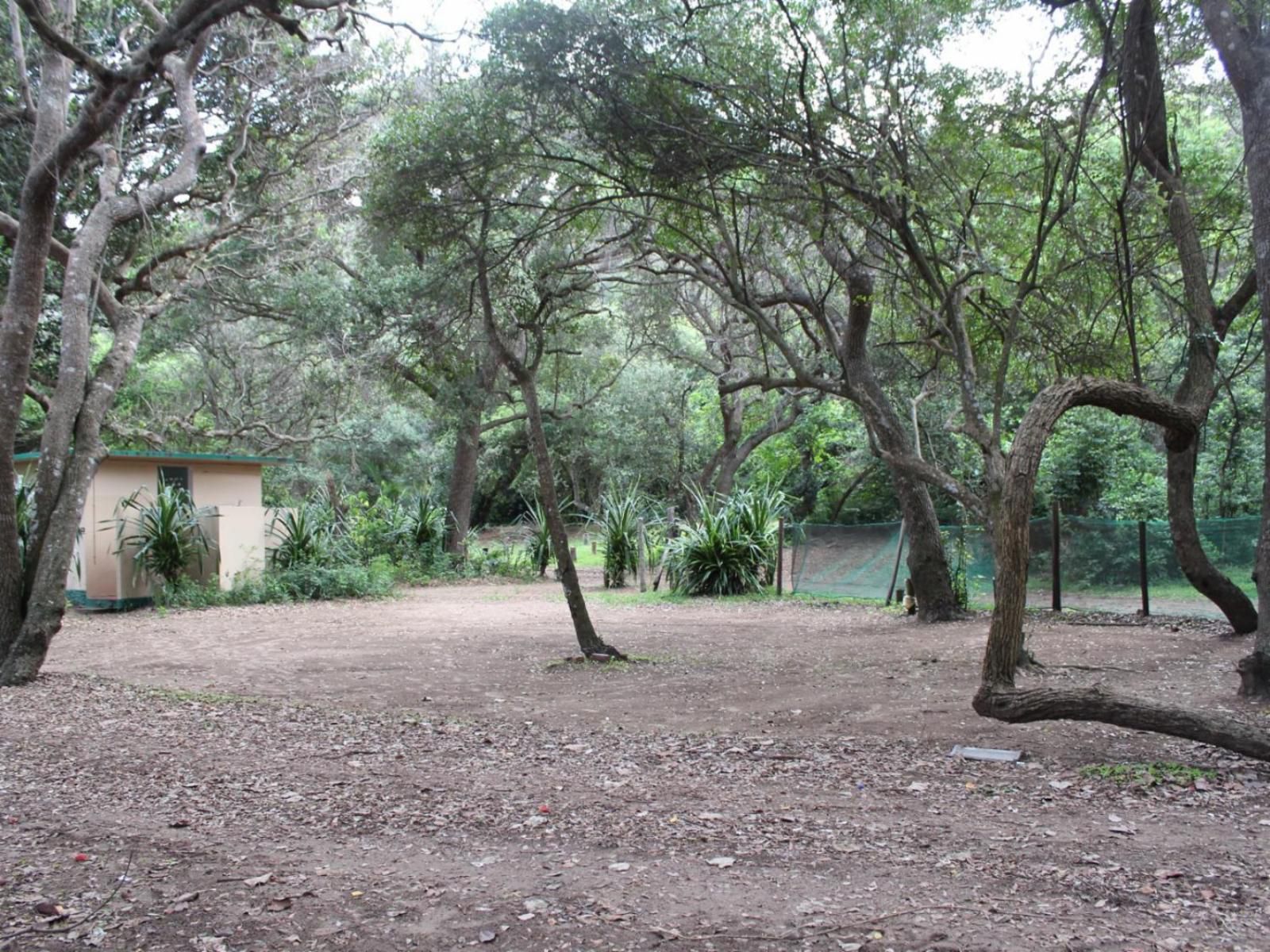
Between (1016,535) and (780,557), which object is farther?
(780,557)

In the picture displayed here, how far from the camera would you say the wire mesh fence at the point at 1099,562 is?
1103cm

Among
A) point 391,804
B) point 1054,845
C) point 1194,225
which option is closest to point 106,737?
point 391,804

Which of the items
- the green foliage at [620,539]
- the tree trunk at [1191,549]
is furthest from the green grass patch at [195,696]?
the green foliage at [620,539]

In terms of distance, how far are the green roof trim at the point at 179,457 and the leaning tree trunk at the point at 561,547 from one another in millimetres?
8078

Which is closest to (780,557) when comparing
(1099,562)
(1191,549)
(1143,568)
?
(1099,562)

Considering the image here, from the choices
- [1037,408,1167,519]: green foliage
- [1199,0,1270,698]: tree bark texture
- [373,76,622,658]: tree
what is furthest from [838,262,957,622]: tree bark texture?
[1037,408,1167,519]: green foliage

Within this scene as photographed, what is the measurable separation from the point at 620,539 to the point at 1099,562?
28.2 feet

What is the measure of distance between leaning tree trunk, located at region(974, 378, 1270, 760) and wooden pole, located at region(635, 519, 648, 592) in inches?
476

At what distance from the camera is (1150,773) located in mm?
4750

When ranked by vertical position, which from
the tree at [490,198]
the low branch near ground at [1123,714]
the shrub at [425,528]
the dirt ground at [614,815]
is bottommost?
the dirt ground at [614,815]

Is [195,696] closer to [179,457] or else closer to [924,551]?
[924,551]

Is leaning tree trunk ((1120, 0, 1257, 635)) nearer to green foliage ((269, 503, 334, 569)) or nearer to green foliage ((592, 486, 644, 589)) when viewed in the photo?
green foliage ((592, 486, 644, 589))

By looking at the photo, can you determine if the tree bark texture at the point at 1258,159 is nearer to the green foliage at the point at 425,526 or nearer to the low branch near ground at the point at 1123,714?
the low branch near ground at the point at 1123,714

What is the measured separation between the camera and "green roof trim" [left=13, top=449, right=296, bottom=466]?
14.6m
